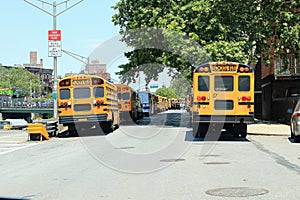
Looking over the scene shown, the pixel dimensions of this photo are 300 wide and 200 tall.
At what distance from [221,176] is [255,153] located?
515cm

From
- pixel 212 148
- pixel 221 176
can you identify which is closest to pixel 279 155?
pixel 212 148

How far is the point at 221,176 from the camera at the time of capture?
37.2ft

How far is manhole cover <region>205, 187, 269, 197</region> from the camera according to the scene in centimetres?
904

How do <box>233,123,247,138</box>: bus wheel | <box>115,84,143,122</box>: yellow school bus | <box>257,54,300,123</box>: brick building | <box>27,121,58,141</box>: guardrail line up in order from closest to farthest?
<box>233,123,247,138</box>: bus wheel → <box>27,121,58,141</box>: guardrail → <box>257,54,300,123</box>: brick building → <box>115,84,143,122</box>: yellow school bus

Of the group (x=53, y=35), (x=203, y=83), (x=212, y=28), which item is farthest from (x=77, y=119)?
(x=212, y=28)

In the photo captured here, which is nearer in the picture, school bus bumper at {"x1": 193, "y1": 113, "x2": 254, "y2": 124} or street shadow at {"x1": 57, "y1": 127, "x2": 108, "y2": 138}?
school bus bumper at {"x1": 193, "y1": 113, "x2": 254, "y2": 124}

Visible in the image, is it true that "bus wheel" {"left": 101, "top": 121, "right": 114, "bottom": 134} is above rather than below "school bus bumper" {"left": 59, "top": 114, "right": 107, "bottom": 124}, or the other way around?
below

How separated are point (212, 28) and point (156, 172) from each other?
66.3ft

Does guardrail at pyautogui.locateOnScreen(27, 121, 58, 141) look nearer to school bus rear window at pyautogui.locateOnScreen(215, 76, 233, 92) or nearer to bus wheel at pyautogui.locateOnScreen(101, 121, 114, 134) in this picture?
bus wheel at pyautogui.locateOnScreen(101, 121, 114, 134)

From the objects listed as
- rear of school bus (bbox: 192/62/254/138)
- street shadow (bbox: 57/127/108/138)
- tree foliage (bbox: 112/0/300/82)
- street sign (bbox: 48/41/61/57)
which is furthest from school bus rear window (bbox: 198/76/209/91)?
street sign (bbox: 48/41/61/57)

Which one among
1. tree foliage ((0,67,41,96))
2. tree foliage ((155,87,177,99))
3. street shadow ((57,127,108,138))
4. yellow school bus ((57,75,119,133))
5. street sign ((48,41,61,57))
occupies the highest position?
tree foliage ((0,67,41,96))

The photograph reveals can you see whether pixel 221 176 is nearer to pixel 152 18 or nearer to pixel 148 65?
pixel 152 18

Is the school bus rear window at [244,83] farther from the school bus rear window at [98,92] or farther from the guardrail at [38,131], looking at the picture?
the guardrail at [38,131]

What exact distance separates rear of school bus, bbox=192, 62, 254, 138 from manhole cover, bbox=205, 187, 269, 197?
1120 centimetres
